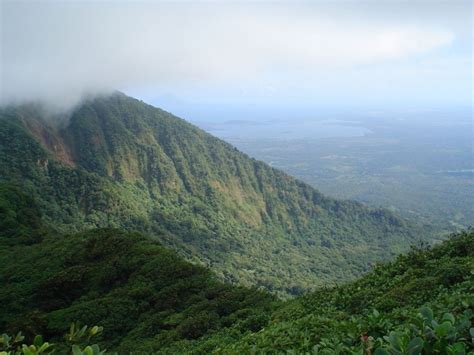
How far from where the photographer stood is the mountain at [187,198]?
254ft

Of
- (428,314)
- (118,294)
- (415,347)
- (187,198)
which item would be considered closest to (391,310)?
(428,314)

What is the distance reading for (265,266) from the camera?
311 feet

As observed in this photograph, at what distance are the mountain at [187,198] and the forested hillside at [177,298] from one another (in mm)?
39857

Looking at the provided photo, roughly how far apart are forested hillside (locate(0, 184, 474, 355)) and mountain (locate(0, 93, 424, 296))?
39.9 meters

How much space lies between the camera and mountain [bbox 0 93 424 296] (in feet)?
254

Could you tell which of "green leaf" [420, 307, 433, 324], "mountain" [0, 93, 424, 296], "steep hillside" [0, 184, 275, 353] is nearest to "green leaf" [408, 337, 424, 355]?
"green leaf" [420, 307, 433, 324]

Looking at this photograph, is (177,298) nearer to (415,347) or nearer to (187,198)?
(415,347)

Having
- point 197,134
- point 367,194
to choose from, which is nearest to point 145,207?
point 197,134

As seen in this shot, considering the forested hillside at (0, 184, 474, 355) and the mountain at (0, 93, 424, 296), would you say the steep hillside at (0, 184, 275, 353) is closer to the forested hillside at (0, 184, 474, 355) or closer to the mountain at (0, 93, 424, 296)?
the forested hillside at (0, 184, 474, 355)

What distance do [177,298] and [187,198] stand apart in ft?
306

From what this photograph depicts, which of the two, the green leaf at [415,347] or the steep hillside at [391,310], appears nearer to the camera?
the green leaf at [415,347]

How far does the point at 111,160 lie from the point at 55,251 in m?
82.7

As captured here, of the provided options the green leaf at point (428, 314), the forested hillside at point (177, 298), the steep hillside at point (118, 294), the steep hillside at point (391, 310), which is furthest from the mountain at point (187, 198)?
the green leaf at point (428, 314)

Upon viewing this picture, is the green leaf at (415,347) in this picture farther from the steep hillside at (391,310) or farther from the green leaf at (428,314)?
the green leaf at (428,314)
